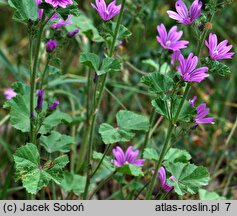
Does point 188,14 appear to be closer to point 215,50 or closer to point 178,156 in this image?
point 215,50

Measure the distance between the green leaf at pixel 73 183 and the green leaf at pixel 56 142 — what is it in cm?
19

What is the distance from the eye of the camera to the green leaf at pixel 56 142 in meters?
2.08

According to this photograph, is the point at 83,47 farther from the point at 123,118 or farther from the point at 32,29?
the point at 32,29

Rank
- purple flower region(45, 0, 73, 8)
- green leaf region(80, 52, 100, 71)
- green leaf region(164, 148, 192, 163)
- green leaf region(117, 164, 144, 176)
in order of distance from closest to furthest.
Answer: purple flower region(45, 0, 73, 8)
green leaf region(80, 52, 100, 71)
green leaf region(117, 164, 144, 176)
green leaf region(164, 148, 192, 163)

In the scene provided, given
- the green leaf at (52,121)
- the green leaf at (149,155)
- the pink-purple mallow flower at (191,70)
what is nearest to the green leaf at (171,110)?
the pink-purple mallow flower at (191,70)

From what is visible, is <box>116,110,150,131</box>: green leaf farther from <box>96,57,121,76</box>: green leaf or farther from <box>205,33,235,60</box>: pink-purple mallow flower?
<box>205,33,235,60</box>: pink-purple mallow flower

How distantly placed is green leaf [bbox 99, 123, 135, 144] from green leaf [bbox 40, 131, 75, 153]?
0.24 m

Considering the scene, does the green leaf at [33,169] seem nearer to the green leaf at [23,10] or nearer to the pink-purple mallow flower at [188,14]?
the green leaf at [23,10]

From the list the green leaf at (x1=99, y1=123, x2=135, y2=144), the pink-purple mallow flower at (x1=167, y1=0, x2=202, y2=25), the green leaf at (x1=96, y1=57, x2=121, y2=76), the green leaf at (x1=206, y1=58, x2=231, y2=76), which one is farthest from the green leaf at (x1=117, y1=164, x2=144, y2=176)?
the pink-purple mallow flower at (x1=167, y1=0, x2=202, y2=25)

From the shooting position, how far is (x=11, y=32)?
4297mm

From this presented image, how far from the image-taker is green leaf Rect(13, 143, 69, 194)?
1.66m

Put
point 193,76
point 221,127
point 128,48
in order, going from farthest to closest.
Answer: point 128,48, point 221,127, point 193,76

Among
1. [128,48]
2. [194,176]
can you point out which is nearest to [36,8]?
[194,176]

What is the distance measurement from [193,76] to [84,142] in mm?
998
